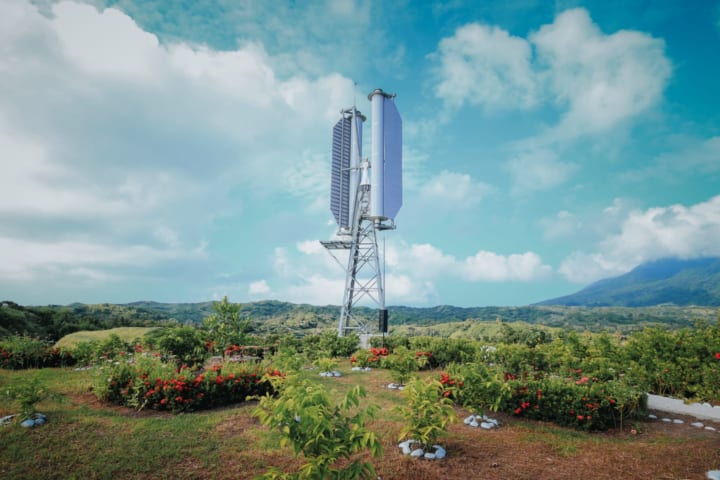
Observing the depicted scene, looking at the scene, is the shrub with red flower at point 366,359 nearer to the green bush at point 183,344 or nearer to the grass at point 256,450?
the green bush at point 183,344

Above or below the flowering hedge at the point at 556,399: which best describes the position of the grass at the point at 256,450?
below

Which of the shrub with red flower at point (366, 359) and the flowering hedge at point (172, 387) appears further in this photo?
the shrub with red flower at point (366, 359)

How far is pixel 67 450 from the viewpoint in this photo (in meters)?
5.21

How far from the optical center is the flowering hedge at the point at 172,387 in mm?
7160

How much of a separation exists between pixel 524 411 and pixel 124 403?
792cm

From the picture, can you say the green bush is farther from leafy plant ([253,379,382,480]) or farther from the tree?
leafy plant ([253,379,382,480])

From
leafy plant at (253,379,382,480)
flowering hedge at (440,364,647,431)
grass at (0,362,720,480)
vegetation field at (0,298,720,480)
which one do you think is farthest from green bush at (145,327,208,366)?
leafy plant at (253,379,382,480)

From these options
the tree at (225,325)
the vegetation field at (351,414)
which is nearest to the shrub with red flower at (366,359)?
the vegetation field at (351,414)

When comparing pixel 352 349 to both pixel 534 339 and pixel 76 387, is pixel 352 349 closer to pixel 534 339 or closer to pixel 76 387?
pixel 534 339

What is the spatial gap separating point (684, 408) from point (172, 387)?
10.4 metres

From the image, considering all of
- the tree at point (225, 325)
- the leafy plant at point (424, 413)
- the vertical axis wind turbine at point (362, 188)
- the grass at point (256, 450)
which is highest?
the vertical axis wind turbine at point (362, 188)

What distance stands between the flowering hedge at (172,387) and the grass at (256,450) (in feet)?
1.01

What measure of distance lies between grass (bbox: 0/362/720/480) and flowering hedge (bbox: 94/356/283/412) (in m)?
0.31

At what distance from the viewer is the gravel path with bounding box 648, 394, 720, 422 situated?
24.1ft
